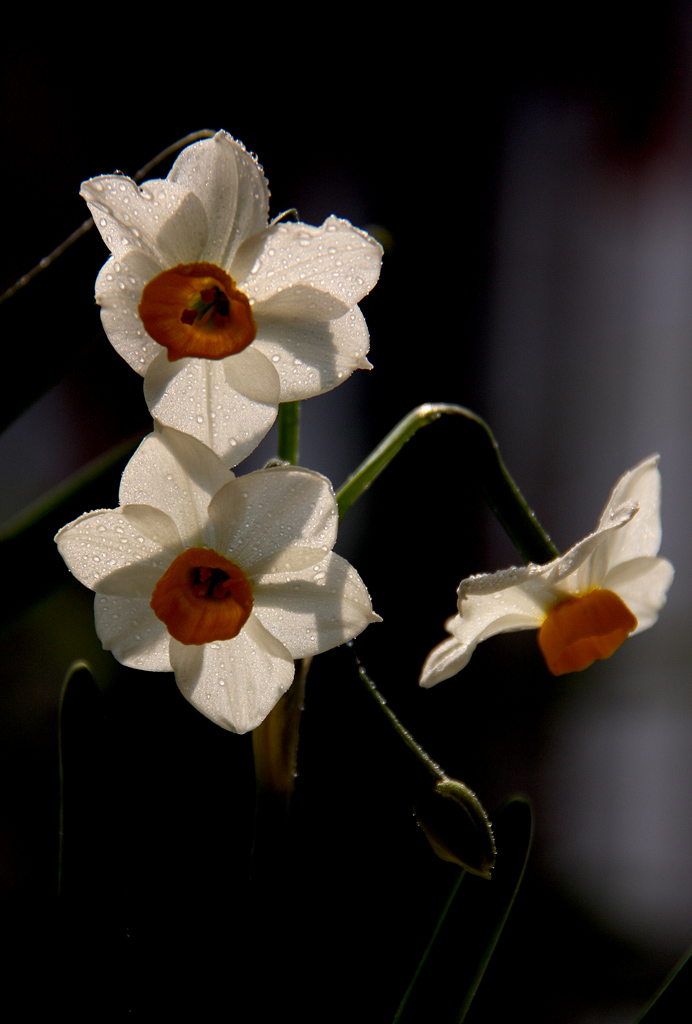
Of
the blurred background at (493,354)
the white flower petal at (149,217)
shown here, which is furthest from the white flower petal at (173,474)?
the blurred background at (493,354)

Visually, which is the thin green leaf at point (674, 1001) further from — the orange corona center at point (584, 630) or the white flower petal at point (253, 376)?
the white flower petal at point (253, 376)

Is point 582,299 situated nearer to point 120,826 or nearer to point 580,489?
point 580,489

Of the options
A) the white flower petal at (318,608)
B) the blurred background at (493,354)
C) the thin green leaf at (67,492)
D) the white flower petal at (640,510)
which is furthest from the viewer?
the blurred background at (493,354)

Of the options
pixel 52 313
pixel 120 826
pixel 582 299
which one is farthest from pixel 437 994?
pixel 582 299

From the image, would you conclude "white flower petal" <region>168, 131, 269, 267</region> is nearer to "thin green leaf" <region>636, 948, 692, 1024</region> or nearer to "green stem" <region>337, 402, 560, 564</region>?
"green stem" <region>337, 402, 560, 564</region>

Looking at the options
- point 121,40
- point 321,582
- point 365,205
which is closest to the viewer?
point 321,582

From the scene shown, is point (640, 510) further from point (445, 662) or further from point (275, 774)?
point (275, 774)

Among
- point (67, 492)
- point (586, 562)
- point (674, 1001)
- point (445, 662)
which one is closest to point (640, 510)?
point (586, 562)
